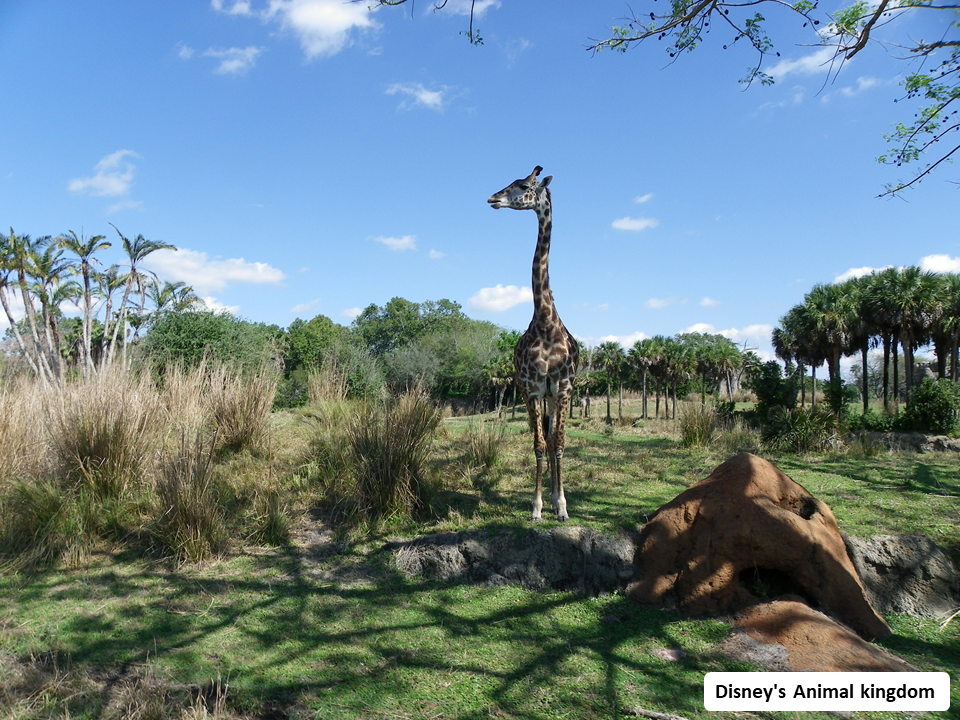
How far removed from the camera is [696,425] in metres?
11.8

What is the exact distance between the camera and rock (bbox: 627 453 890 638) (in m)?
4.90

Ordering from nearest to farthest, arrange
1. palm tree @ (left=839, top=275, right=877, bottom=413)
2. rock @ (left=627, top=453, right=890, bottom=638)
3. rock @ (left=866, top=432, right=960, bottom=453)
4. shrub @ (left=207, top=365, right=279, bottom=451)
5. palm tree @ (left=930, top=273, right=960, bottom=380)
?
rock @ (left=627, top=453, right=890, bottom=638)
shrub @ (left=207, top=365, right=279, bottom=451)
rock @ (left=866, top=432, right=960, bottom=453)
palm tree @ (left=930, top=273, right=960, bottom=380)
palm tree @ (left=839, top=275, right=877, bottom=413)

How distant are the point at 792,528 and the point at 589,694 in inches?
92.4

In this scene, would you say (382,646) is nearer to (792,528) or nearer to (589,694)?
(589,694)

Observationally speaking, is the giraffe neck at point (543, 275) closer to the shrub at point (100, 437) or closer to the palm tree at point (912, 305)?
the shrub at point (100, 437)

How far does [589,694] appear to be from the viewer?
154 inches

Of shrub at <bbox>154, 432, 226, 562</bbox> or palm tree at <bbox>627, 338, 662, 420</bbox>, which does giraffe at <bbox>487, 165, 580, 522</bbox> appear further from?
palm tree at <bbox>627, 338, 662, 420</bbox>

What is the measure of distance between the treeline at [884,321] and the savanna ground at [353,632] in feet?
79.4

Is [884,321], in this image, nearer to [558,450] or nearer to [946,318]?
[946,318]

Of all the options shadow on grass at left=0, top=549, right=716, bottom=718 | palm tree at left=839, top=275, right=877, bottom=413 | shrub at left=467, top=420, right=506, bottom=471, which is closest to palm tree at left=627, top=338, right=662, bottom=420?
palm tree at left=839, top=275, right=877, bottom=413

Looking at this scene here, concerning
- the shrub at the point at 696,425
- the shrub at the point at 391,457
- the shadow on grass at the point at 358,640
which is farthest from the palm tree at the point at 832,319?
the shadow on grass at the point at 358,640

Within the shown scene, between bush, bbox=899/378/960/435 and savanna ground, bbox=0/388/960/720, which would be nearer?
savanna ground, bbox=0/388/960/720

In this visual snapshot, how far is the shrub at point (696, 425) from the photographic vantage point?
38.0 ft

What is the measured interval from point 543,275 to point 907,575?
4.72m
